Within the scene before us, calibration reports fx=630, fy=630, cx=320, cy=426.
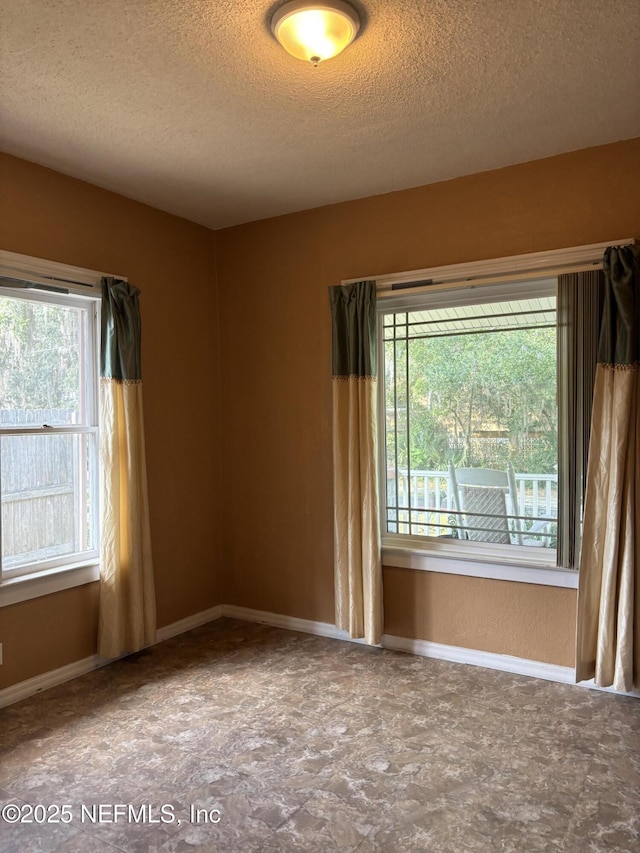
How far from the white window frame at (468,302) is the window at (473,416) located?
0.08 ft

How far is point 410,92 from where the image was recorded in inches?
102

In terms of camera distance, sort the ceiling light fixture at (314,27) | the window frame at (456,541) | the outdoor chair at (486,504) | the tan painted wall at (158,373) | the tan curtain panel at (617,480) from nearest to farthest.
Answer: the ceiling light fixture at (314,27)
the tan curtain panel at (617,480)
the tan painted wall at (158,373)
the window frame at (456,541)
the outdoor chair at (486,504)

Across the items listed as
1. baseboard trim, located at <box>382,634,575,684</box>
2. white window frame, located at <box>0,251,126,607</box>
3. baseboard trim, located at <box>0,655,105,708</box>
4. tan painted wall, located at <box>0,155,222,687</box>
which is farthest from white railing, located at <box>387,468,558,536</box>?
baseboard trim, located at <box>0,655,105,708</box>

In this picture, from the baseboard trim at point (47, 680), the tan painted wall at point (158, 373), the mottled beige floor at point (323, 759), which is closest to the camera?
the mottled beige floor at point (323, 759)

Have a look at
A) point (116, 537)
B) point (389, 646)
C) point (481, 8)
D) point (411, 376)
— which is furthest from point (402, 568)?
point (481, 8)

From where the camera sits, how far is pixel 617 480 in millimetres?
2973

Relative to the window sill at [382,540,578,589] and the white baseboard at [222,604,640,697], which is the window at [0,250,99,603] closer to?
the white baseboard at [222,604,640,697]

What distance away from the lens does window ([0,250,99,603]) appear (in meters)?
3.20

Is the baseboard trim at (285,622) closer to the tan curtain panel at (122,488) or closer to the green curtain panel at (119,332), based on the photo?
the tan curtain panel at (122,488)

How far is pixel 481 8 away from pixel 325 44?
521mm

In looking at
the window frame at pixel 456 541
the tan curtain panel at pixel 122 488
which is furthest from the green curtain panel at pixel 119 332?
the window frame at pixel 456 541

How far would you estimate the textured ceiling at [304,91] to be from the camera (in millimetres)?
2098

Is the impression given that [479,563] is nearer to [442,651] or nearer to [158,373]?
[442,651]

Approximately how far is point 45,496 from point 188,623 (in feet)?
4.54
